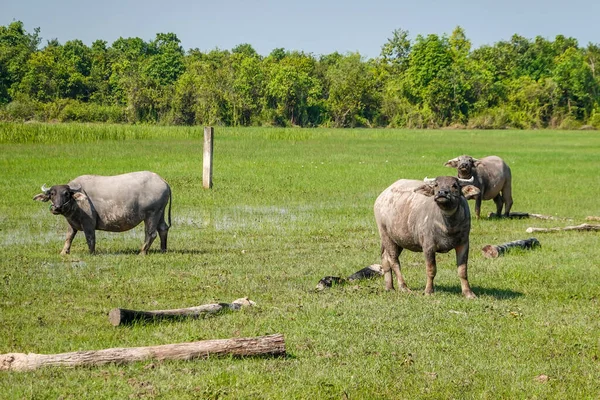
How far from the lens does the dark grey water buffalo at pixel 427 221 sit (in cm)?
1048

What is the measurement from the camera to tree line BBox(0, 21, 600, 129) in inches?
3088

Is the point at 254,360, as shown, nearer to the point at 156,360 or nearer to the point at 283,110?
the point at 156,360

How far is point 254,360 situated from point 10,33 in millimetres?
103430

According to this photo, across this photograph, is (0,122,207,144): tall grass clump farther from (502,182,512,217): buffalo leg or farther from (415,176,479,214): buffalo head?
(415,176,479,214): buffalo head

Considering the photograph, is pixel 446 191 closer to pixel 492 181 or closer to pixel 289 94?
pixel 492 181

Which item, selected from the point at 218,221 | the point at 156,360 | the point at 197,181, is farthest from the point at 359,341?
the point at 197,181

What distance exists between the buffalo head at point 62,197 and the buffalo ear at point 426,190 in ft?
20.8

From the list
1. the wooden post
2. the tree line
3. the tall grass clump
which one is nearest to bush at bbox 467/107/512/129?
the tree line

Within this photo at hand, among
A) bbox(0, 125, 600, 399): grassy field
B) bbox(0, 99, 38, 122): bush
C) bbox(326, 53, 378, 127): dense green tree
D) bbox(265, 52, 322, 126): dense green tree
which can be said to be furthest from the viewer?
bbox(326, 53, 378, 127): dense green tree

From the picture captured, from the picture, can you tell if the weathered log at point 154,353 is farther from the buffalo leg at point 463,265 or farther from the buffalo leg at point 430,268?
the buffalo leg at point 463,265

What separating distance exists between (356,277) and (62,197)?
5.21m

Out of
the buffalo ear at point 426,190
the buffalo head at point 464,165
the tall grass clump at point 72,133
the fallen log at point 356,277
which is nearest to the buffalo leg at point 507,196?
the buffalo head at point 464,165

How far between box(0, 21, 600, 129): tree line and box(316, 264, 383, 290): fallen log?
62.7 meters

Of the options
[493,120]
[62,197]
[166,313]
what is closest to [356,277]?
[166,313]
